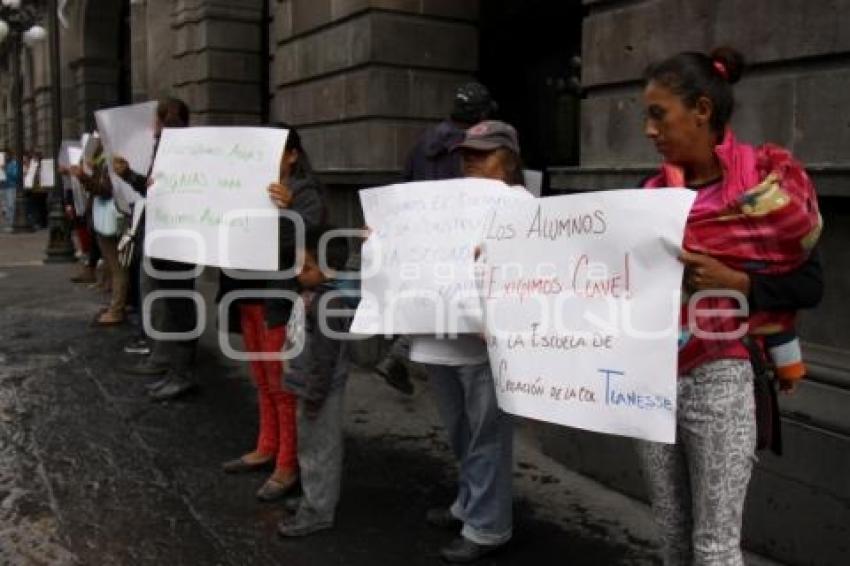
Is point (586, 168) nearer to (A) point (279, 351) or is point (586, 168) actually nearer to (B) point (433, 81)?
(A) point (279, 351)

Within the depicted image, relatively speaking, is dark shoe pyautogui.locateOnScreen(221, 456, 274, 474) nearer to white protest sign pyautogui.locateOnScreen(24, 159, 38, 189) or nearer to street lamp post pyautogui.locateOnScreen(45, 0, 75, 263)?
street lamp post pyautogui.locateOnScreen(45, 0, 75, 263)

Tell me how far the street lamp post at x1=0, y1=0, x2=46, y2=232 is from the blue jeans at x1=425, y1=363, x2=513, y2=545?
773 inches

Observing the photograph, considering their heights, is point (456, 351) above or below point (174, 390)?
above

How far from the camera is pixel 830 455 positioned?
3.64 m

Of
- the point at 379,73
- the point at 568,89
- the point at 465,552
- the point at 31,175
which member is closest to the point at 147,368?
the point at 379,73

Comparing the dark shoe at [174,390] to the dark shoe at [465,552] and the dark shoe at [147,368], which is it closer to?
the dark shoe at [147,368]

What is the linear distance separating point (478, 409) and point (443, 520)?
0.83 metres

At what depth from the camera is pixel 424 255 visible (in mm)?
3496

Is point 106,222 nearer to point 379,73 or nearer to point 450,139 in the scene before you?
point 379,73

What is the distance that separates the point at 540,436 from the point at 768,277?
3206 millimetres

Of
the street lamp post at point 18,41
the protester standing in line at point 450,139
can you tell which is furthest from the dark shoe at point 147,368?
the street lamp post at point 18,41

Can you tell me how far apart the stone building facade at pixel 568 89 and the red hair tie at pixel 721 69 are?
1.44m

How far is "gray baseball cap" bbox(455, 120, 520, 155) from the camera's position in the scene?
11.3ft

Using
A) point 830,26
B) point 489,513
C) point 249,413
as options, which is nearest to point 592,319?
point 489,513
